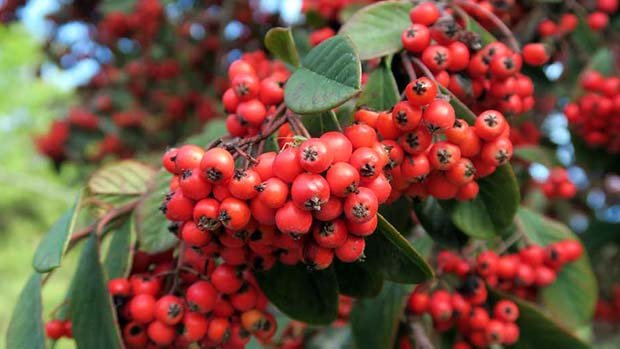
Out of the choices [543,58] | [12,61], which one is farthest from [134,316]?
[12,61]

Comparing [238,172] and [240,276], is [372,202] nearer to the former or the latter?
[238,172]

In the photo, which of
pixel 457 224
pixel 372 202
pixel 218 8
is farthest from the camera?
pixel 218 8

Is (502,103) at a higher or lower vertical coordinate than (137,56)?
higher

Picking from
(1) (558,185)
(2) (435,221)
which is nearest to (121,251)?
(2) (435,221)

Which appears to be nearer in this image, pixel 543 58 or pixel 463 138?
pixel 463 138

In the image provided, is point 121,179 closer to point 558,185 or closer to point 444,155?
point 444,155

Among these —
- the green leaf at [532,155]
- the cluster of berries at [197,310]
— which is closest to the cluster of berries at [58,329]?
the cluster of berries at [197,310]
